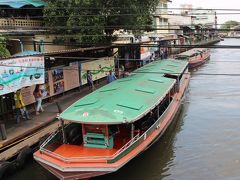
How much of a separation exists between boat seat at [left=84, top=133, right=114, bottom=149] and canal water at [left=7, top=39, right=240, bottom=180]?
126cm

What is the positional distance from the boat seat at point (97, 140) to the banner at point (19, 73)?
4.35m

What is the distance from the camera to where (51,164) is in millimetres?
11594

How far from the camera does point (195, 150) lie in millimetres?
16375

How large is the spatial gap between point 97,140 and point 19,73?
5.18 m

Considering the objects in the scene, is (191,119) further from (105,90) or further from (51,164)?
(51,164)

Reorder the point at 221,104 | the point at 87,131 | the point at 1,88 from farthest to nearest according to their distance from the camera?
1. the point at 221,104
2. the point at 1,88
3. the point at 87,131

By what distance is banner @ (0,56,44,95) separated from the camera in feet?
48.0

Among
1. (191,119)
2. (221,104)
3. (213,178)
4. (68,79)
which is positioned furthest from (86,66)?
(213,178)

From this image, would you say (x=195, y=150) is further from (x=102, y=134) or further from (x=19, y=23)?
(x=19, y=23)

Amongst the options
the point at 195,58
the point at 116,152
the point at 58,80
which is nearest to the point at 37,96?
the point at 58,80

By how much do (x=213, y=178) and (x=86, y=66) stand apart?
521 inches

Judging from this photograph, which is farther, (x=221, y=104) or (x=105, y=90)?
(x=221, y=104)

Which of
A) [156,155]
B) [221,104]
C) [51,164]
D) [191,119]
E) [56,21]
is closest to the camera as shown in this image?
[51,164]

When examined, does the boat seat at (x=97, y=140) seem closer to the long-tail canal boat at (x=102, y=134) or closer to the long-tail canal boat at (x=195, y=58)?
the long-tail canal boat at (x=102, y=134)
